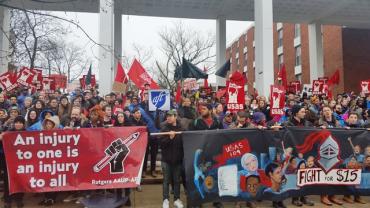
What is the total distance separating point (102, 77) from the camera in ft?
48.3

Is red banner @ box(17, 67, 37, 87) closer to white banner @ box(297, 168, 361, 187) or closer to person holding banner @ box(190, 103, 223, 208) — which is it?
person holding banner @ box(190, 103, 223, 208)

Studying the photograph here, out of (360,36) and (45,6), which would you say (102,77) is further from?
(360,36)

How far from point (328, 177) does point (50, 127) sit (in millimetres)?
5206

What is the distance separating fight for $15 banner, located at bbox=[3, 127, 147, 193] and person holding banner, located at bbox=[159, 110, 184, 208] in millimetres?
414

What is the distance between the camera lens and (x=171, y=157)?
7.14 metres

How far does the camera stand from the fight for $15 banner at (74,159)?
22.5 feet

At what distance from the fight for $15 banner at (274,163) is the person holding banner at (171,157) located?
6.9 inches

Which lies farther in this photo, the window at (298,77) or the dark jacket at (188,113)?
the window at (298,77)

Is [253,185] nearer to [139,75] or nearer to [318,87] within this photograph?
[139,75]

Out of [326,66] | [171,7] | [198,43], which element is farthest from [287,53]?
[171,7]

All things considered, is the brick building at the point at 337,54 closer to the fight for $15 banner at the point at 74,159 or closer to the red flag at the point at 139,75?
the red flag at the point at 139,75

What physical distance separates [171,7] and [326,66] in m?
17.5

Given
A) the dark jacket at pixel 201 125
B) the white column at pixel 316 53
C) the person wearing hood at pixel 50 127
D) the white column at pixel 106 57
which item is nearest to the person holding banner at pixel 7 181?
the person wearing hood at pixel 50 127

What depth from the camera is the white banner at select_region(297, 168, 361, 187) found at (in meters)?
7.41
